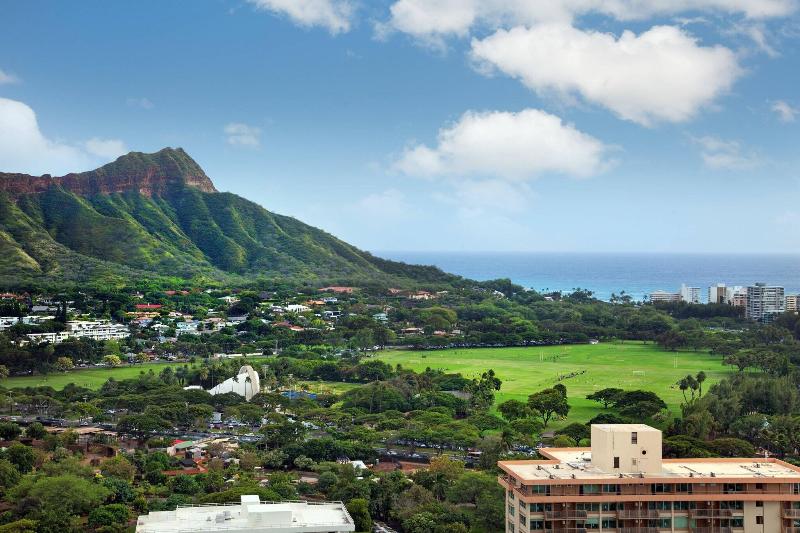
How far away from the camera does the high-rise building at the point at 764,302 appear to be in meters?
118

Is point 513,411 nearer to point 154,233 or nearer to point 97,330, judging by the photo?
point 97,330

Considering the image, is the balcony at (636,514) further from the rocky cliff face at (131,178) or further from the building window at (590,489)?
the rocky cliff face at (131,178)

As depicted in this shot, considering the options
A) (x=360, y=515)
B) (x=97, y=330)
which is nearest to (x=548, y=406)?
(x=360, y=515)

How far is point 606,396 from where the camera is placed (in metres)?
56.8

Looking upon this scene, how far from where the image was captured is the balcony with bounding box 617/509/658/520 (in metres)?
23.0

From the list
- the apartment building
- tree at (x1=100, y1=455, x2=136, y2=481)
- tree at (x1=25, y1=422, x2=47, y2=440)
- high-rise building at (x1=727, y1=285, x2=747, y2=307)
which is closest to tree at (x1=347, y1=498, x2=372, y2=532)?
tree at (x1=100, y1=455, x2=136, y2=481)

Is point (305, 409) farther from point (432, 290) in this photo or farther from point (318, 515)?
point (432, 290)

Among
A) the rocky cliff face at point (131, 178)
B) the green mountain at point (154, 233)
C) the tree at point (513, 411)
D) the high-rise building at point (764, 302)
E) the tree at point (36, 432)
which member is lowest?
the tree at point (36, 432)

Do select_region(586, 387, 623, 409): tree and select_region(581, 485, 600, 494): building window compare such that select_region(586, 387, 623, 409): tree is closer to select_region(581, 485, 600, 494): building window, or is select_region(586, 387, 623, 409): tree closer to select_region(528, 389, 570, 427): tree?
select_region(528, 389, 570, 427): tree

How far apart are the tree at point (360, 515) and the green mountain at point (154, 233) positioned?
84528 millimetres

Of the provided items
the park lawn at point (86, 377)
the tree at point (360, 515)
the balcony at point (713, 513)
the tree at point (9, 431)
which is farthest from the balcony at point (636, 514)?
the park lawn at point (86, 377)

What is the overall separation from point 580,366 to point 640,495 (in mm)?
54140

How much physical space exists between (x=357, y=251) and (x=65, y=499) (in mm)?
134972

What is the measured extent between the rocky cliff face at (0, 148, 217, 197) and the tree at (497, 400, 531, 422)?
114325 millimetres
